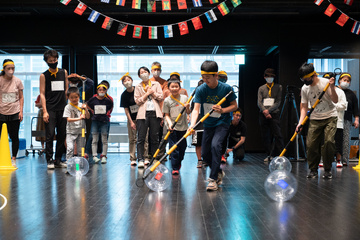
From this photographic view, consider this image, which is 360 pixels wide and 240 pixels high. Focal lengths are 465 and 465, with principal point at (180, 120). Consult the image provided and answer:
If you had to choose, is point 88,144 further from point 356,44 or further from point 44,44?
point 356,44

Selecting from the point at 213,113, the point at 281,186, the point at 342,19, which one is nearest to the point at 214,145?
the point at 213,113

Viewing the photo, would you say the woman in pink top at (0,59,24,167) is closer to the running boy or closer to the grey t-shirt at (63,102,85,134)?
the grey t-shirt at (63,102,85,134)

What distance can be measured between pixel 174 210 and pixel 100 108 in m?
4.70

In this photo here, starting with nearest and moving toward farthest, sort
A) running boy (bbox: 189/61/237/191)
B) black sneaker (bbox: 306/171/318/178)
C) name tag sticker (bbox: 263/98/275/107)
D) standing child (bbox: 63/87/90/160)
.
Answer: running boy (bbox: 189/61/237/191), black sneaker (bbox: 306/171/318/178), standing child (bbox: 63/87/90/160), name tag sticker (bbox: 263/98/275/107)

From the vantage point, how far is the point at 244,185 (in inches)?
206

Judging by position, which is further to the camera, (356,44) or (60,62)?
(60,62)

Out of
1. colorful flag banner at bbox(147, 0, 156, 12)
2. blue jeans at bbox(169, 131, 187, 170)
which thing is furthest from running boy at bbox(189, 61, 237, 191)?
colorful flag banner at bbox(147, 0, 156, 12)

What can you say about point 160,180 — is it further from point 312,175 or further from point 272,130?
point 272,130

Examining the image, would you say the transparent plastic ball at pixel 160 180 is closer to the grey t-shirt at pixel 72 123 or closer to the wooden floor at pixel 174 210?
the wooden floor at pixel 174 210

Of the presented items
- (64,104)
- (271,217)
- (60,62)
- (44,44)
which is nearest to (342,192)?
(271,217)

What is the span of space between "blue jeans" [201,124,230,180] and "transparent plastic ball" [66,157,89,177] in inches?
74.8

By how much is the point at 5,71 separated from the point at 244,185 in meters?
4.01

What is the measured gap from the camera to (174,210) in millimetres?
3773

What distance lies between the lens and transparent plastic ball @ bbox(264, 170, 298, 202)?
13.5 ft
